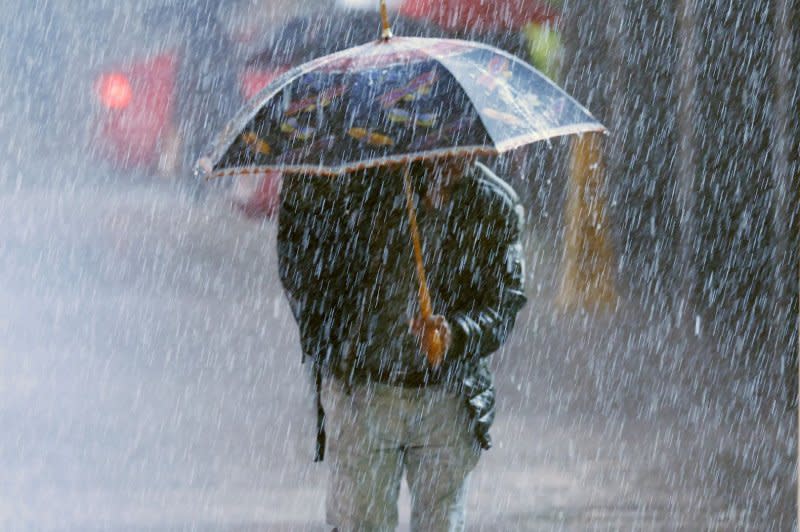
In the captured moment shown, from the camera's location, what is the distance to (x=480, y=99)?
435 centimetres

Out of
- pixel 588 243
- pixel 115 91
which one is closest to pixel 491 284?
pixel 588 243

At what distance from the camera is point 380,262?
4.34 metres

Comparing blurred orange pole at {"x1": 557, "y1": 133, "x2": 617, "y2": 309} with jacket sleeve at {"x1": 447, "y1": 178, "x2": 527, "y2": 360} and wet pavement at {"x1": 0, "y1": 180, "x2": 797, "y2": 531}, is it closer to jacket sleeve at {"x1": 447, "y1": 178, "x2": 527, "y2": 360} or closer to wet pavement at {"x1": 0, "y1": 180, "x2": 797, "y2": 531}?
wet pavement at {"x1": 0, "y1": 180, "x2": 797, "y2": 531}

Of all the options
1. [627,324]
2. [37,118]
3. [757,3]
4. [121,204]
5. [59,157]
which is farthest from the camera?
[37,118]

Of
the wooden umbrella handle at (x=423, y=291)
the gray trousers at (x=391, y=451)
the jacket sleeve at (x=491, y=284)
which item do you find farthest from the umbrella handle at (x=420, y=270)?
the gray trousers at (x=391, y=451)

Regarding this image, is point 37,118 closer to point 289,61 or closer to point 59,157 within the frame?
point 59,157

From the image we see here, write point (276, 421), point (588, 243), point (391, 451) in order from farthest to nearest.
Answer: point (588, 243) → point (276, 421) → point (391, 451)

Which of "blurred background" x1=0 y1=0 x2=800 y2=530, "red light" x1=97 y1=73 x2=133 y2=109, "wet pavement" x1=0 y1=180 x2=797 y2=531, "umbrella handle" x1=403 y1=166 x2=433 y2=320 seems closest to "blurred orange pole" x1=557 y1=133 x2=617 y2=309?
"blurred background" x1=0 y1=0 x2=800 y2=530

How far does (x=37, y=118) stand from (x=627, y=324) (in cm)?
3014

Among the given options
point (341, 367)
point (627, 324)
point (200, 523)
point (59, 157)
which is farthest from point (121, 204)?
point (341, 367)

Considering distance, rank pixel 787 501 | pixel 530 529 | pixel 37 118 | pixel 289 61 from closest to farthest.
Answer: pixel 530 529
pixel 787 501
pixel 289 61
pixel 37 118

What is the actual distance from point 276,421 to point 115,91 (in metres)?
23.8

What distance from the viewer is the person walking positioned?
432 cm

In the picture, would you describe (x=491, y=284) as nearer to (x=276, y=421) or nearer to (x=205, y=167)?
(x=205, y=167)
